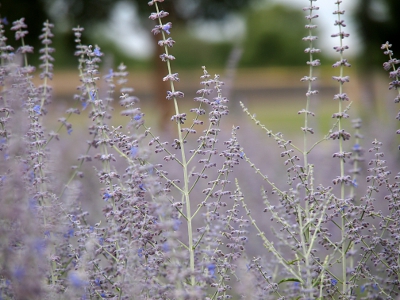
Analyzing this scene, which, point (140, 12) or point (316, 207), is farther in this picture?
point (140, 12)

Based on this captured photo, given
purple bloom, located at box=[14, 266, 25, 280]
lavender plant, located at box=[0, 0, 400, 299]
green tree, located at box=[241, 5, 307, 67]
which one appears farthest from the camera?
green tree, located at box=[241, 5, 307, 67]

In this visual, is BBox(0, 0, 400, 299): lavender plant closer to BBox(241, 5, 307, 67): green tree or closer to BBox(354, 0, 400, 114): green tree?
BBox(354, 0, 400, 114): green tree

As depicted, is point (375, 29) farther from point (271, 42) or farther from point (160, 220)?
point (271, 42)

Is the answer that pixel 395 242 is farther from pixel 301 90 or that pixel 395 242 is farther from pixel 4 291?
pixel 301 90

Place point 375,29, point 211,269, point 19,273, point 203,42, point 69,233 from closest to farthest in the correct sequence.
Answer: point 19,273
point 211,269
point 69,233
point 375,29
point 203,42

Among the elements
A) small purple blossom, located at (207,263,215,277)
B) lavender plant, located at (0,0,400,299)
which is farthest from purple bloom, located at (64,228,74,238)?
small purple blossom, located at (207,263,215,277)

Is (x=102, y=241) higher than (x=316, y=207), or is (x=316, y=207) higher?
(x=316, y=207)

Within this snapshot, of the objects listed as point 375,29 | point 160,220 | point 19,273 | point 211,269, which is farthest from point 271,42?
point 19,273

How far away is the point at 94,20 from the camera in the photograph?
14539 millimetres

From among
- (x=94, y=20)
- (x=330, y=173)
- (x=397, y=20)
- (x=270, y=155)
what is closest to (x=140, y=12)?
(x=94, y=20)

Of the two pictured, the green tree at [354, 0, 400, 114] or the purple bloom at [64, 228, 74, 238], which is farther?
the green tree at [354, 0, 400, 114]

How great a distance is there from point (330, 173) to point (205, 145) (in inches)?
151

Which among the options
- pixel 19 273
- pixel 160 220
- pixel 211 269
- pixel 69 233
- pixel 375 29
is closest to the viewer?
pixel 19 273

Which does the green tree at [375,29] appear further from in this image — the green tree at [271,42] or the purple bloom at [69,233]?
the green tree at [271,42]
